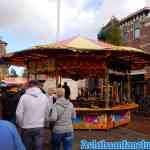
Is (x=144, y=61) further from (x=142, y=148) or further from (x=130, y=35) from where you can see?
(x=130, y=35)

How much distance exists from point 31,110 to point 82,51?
841cm

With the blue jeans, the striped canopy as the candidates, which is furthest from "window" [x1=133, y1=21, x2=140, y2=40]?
Result: the blue jeans

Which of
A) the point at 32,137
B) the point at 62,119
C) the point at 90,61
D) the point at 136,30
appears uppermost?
the point at 136,30

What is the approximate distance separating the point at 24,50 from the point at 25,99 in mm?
9119

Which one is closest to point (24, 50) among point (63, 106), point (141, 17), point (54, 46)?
point (54, 46)

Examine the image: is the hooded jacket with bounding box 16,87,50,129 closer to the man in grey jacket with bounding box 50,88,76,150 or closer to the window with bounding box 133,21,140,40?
the man in grey jacket with bounding box 50,88,76,150

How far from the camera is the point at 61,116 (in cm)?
853

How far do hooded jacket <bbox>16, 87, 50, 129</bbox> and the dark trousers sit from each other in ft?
0.26

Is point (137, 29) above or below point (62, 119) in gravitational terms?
above

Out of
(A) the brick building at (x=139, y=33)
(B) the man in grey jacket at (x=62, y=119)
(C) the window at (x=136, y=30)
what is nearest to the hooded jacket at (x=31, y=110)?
(B) the man in grey jacket at (x=62, y=119)

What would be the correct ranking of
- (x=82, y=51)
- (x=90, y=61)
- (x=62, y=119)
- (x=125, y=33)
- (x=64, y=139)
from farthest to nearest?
1. (x=125, y=33)
2. (x=90, y=61)
3. (x=82, y=51)
4. (x=64, y=139)
5. (x=62, y=119)

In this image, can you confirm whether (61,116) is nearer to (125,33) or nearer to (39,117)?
(39,117)

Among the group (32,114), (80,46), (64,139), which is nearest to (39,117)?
(32,114)

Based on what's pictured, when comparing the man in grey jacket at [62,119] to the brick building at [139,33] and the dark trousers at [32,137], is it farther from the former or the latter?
the brick building at [139,33]
